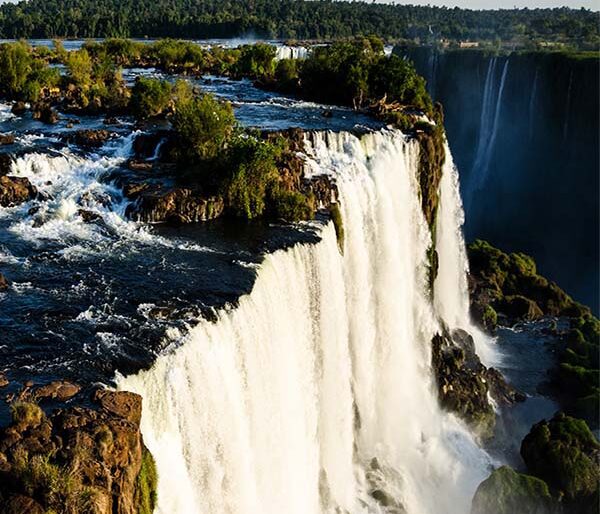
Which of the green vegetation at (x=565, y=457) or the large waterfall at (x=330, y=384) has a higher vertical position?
the large waterfall at (x=330, y=384)

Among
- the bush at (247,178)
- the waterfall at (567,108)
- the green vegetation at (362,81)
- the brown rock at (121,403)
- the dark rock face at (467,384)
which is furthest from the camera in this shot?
the waterfall at (567,108)

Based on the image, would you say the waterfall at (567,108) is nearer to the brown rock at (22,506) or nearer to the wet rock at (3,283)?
the wet rock at (3,283)

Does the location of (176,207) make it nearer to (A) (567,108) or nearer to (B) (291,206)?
(B) (291,206)

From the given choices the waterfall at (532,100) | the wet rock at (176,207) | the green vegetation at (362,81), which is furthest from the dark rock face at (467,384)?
the waterfall at (532,100)

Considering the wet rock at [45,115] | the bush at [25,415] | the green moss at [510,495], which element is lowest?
the green moss at [510,495]

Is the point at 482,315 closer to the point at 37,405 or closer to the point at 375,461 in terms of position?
the point at 375,461

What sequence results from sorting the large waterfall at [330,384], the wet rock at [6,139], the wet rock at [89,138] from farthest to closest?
the wet rock at [89,138] < the wet rock at [6,139] < the large waterfall at [330,384]

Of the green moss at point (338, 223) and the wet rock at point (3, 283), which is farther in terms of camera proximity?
the green moss at point (338, 223)
